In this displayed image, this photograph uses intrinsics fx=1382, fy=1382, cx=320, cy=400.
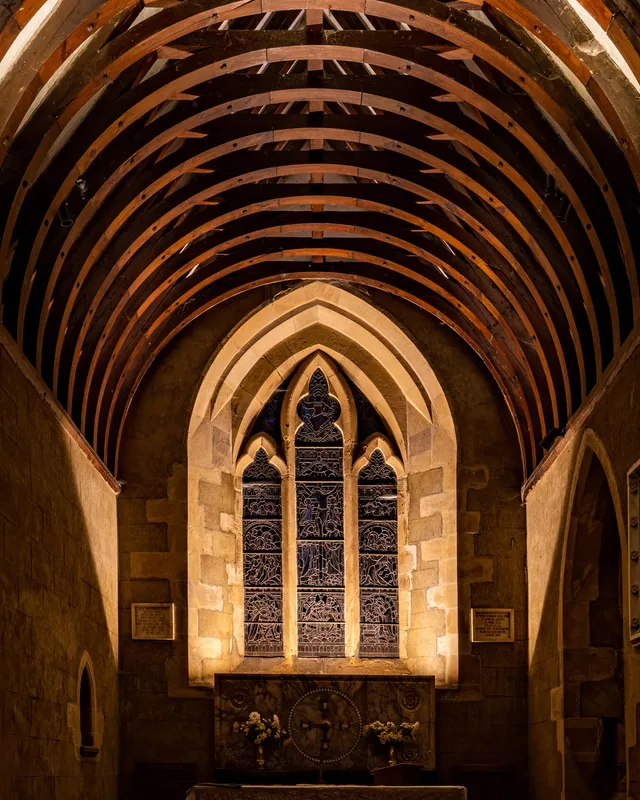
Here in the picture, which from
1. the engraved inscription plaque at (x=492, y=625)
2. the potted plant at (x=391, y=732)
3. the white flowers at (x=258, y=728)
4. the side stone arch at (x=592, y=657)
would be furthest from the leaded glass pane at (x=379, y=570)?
the side stone arch at (x=592, y=657)

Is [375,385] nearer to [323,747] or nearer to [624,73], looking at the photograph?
[323,747]

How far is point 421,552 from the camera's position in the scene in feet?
43.3

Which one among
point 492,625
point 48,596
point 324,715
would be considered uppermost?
point 48,596

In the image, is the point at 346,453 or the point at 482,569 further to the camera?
the point at 346,453

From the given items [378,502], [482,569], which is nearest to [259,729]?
[482,569]

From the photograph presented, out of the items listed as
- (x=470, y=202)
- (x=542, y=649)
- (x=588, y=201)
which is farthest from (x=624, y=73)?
(x=542, y=649)

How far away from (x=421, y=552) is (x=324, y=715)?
73.3 inches

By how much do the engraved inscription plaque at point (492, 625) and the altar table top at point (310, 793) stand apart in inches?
133

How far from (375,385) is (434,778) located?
3.83 metres

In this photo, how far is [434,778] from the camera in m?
12.2

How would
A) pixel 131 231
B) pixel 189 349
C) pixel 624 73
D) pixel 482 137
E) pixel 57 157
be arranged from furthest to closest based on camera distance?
pixel 189 349 → pixel 131 231 → pixel 482 137 → pixel 57 157 → pixel 624 73

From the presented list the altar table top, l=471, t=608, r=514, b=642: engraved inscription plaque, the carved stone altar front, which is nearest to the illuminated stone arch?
l=471, t=608, r=514, b=642: engraved inscription plaque

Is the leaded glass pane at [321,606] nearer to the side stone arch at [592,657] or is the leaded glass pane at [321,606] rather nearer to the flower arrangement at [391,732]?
the flower arrangement at [391,732]

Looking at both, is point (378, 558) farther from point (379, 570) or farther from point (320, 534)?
point (320, 534)
